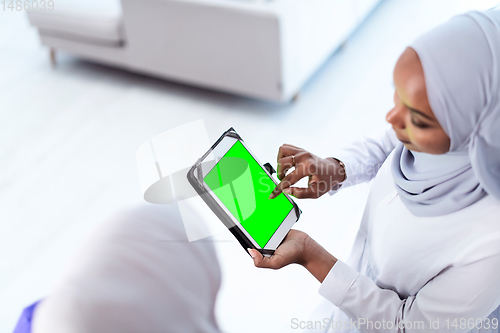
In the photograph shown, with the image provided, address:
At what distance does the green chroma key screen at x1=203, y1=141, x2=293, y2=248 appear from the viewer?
794 mm

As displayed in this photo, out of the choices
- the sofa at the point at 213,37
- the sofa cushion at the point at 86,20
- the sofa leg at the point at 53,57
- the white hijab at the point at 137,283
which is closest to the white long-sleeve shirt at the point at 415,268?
the white hijab at the point at 137,283

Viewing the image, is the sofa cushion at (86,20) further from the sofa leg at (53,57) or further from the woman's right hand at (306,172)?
the woman's right hand at (306,172)

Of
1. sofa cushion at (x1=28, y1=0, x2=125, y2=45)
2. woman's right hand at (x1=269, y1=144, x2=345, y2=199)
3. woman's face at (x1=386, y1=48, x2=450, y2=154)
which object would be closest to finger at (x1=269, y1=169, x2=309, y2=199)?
woman's right hand at (x1=269, y1=144, x2=345, y2=199)

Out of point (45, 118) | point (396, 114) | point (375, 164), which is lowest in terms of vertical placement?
point (375, 164)

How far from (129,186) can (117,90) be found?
0.92 m

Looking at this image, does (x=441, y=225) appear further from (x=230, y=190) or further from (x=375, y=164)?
(x=230, y=190)

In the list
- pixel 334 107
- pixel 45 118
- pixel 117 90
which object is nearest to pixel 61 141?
pixel 45 118

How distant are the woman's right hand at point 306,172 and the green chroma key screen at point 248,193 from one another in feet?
0.10

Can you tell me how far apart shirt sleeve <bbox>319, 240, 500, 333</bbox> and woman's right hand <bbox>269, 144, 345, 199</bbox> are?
0.16 m

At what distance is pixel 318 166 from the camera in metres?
0.90

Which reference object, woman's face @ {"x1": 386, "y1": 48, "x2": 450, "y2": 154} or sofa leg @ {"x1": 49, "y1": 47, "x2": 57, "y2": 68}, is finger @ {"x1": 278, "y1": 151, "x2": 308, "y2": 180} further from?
sofa leg @ {"x1": 49, "y1": 47, "x2": 57, "y2": 68}

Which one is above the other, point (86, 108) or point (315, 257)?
point (86, 108)

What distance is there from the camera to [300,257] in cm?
83

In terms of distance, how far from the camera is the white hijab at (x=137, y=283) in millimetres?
475
